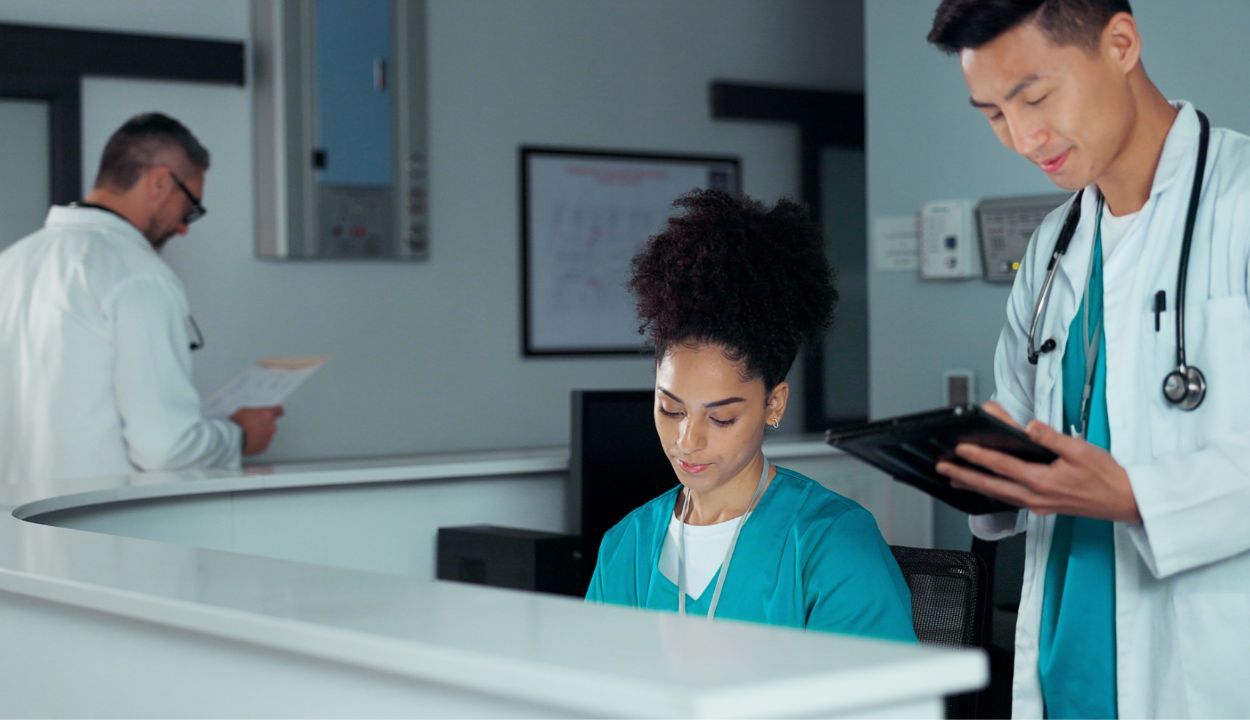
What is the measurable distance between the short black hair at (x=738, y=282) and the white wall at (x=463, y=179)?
9.33 ft

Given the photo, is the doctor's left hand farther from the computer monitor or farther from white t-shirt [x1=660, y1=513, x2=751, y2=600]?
the computer monitor

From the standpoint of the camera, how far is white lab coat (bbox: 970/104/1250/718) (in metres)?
1.53

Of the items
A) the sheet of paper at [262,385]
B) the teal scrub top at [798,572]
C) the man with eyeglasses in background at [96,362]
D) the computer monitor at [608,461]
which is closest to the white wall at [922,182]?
the computer monitor at [608,461]

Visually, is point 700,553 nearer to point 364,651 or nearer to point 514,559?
point 364,651

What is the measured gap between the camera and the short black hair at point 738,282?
190cm

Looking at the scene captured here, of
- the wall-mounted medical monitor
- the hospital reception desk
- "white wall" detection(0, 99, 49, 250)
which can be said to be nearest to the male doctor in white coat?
the hospital reception desk

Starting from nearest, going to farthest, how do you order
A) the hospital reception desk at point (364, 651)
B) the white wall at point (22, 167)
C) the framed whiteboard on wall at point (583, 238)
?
the hospital reception desk at point (364, 651), the white wall at point (22, 167), the framed whiteboard on wall at point (583, 238)

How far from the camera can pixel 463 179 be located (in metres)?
4.96

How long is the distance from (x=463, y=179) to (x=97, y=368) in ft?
6.30

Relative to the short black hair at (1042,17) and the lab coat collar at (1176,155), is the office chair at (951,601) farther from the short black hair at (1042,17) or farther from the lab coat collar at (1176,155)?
the short black hair at (1042,17)

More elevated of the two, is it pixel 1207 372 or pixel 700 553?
pixel 1207 372

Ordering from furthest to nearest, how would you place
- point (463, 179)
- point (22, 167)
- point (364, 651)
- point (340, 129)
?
point (463, 179), point (340, 129), point (22, 167), point (364, 651)

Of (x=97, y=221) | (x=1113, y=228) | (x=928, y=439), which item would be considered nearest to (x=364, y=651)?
(x=928, y=439)

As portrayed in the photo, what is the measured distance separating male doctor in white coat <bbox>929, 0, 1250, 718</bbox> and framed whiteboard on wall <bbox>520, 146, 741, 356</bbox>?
3.40 meters
